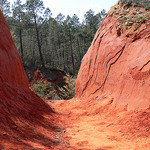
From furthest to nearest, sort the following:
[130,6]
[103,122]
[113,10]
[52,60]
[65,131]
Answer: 1. [52,60]
2. [113,10]
3. [130,6]
4. [103,122]
5. [65,131]

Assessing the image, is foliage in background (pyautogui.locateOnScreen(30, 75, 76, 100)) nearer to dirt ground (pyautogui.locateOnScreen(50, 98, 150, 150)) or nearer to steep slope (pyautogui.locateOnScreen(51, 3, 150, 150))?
steep slope (pyautogui.locateOnScreen(51, 3, 150, 150))

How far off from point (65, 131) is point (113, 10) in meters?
7.98

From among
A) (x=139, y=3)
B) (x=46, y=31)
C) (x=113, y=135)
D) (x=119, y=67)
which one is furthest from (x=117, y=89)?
(x=46, y=31)

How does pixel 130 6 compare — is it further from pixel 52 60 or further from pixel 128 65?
pixel 52 60

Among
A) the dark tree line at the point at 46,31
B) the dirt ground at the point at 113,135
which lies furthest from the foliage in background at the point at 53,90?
the dirt ground at the point at 113,135

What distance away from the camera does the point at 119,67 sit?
24.5ft

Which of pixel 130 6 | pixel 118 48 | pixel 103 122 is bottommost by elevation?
pixel 103 122

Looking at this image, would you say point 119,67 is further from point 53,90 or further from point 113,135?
point 53,90

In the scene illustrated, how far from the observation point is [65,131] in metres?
5.04

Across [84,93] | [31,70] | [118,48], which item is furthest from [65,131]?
[31,70]

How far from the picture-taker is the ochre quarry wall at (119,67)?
5.78 m

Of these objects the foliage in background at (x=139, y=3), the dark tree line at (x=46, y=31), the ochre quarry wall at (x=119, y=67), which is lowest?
the ochre quarry wall at (x=119, y=67)

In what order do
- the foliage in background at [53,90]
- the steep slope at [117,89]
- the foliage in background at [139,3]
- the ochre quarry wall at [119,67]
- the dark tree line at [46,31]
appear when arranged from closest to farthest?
the steep slope at [117,89] → the ochre quarry wall at [119,67] → the foliage in background at [139,3] → the foliage in background at [53,90] → the dark tree line at [46,31]

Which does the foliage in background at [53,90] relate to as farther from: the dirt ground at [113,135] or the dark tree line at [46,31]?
the dirt ground at [113,135]
